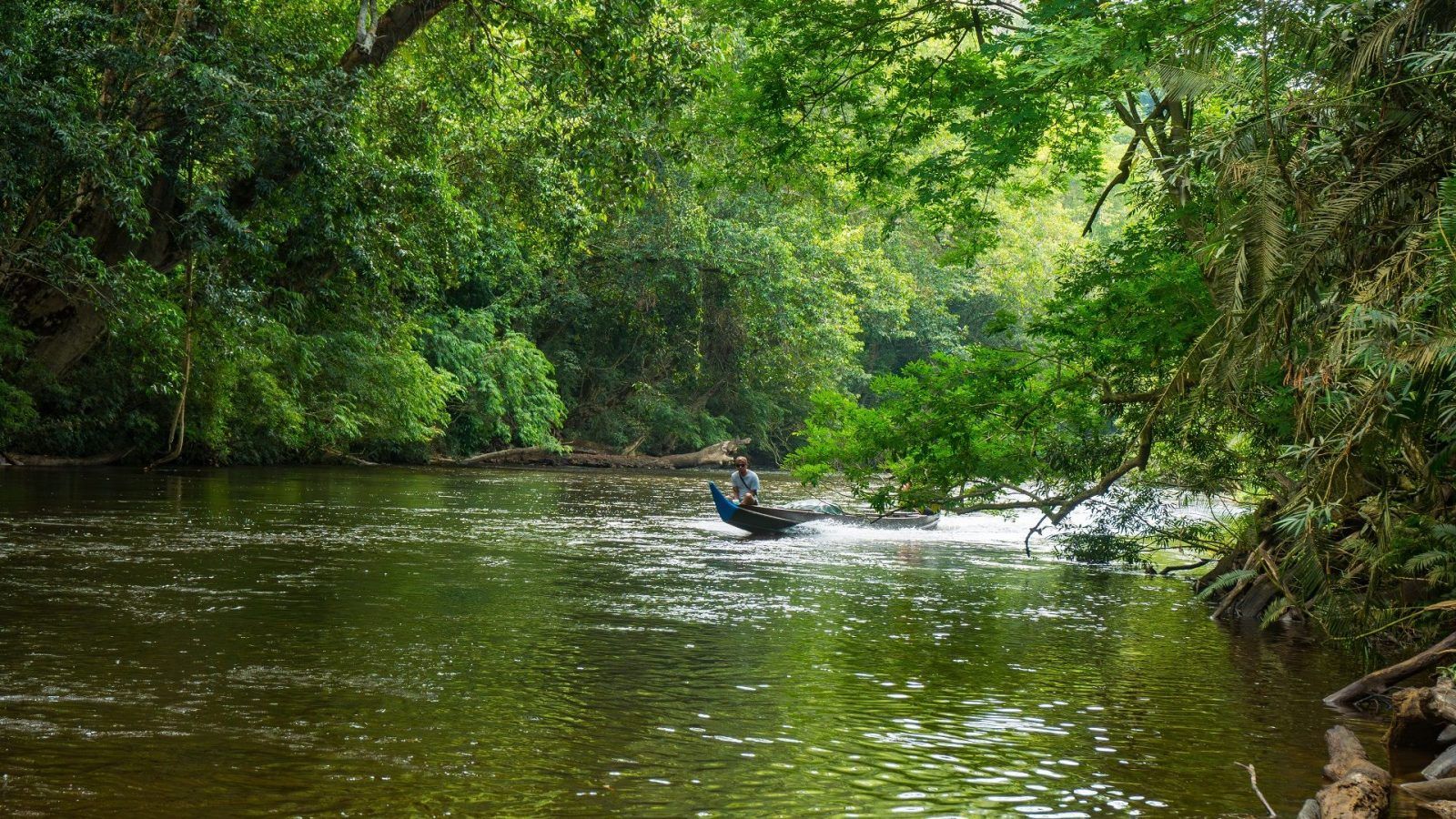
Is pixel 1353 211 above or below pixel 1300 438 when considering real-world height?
above

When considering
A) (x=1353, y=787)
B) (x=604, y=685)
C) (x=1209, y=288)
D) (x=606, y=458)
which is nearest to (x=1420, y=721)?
(x=1353, y=787)

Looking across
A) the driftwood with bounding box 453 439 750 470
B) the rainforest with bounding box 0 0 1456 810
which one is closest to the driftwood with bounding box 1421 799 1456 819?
the rainforest with bounding box 0 0 1456 810

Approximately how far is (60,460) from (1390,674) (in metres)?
27.5

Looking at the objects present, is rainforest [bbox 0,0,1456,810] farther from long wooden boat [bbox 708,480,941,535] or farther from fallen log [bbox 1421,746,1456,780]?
long wooden boat [bbox 708,480,941,535]

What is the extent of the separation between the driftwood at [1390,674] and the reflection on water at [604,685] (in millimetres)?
283

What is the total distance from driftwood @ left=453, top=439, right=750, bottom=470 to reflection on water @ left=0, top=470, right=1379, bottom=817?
25419mm

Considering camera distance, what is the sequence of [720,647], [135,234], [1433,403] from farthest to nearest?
[135,234] < [720,647] < [1433,403]

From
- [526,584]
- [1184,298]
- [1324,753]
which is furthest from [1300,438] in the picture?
[526,584]

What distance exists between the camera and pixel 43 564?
42.7 ft

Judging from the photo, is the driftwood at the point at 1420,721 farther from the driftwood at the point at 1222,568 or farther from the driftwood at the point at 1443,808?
the driftwood at the point at 1222,568

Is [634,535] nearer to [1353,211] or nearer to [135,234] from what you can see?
[135,234]

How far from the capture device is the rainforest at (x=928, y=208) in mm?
8047

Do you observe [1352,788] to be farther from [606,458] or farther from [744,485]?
[606,458]

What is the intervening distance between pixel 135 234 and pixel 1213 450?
12.9 meters
